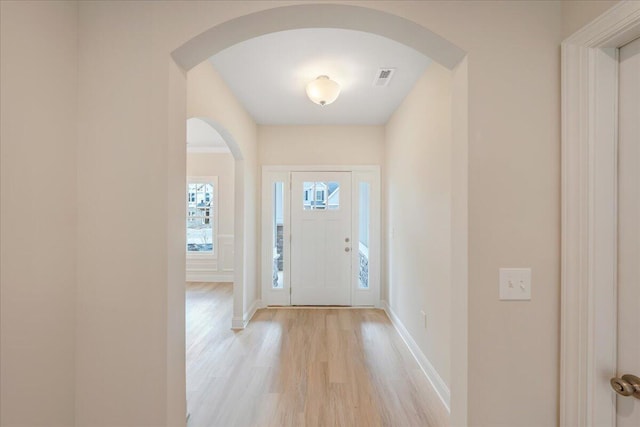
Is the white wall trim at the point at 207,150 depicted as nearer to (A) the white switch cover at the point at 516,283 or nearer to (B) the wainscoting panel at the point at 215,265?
(B) the wainscoting panel at the point at 215,265

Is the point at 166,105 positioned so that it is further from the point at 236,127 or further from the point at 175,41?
the point at 236,127

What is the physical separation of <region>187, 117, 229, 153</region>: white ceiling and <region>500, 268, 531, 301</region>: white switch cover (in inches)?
159

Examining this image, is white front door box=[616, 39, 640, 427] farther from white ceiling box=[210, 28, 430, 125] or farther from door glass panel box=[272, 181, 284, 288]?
door glass panel box=[272, 181, 284, 288]

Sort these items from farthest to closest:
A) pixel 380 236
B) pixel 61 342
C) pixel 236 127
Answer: pixel 380 236, pixel 236 127, pixel 61 342

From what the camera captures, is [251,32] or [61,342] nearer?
[61,342]

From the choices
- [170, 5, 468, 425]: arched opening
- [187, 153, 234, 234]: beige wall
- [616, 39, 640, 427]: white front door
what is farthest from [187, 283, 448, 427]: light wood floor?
[187, 153, 234, 234]: beige wall

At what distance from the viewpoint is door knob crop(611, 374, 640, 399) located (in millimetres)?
949

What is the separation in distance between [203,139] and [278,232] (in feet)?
8.06

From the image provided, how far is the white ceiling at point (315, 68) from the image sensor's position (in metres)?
2.16

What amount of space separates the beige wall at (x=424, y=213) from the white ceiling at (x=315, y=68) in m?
0.24

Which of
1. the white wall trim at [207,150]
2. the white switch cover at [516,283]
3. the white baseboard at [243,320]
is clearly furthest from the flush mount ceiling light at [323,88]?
the white wall trim at [207,150]

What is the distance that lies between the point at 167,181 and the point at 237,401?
179cm

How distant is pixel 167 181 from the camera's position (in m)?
1.17

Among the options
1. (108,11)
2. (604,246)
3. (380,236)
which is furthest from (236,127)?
(604,246)
